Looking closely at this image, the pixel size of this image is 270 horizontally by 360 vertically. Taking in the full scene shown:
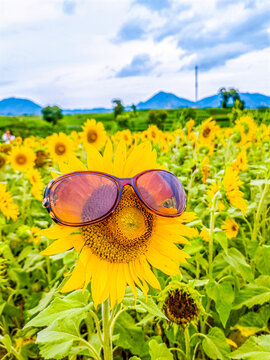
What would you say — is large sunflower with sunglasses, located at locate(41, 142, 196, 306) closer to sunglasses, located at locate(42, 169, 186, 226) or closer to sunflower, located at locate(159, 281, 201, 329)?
sunglasses, located at locate(42, 169, 186, 226)

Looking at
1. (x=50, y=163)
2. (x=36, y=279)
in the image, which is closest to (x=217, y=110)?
(x=50, y=163)

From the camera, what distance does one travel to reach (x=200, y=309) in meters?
1.16

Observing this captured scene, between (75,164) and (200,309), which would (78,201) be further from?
(200,309)

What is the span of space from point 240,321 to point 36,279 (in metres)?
1.38

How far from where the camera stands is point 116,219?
2.91 ft

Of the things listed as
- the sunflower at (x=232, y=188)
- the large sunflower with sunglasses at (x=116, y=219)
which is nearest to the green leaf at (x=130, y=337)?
the large sunflower with sunglasses at (x=116, y=219)

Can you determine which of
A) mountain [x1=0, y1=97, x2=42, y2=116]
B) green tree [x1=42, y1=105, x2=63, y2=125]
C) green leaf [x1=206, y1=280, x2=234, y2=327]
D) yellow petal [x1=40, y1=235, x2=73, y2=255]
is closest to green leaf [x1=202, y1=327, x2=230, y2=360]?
green leaf [x1=206, y1=280, x2=234, y2=327]

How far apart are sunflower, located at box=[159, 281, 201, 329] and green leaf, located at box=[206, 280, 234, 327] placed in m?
0.21

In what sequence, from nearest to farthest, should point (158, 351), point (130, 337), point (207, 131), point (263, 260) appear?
point (158, 351) < point (130, 337) < point (263, 260) < point (207, 131)

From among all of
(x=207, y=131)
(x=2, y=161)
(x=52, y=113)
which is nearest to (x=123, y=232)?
(x=207, y=131)

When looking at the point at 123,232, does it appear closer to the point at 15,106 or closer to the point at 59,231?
the point at 59,231

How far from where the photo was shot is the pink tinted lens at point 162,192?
2.86ft

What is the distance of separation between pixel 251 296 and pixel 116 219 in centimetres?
97

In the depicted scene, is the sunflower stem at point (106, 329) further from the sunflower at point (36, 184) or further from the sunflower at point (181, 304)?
the sunflower at point (36, 184)
